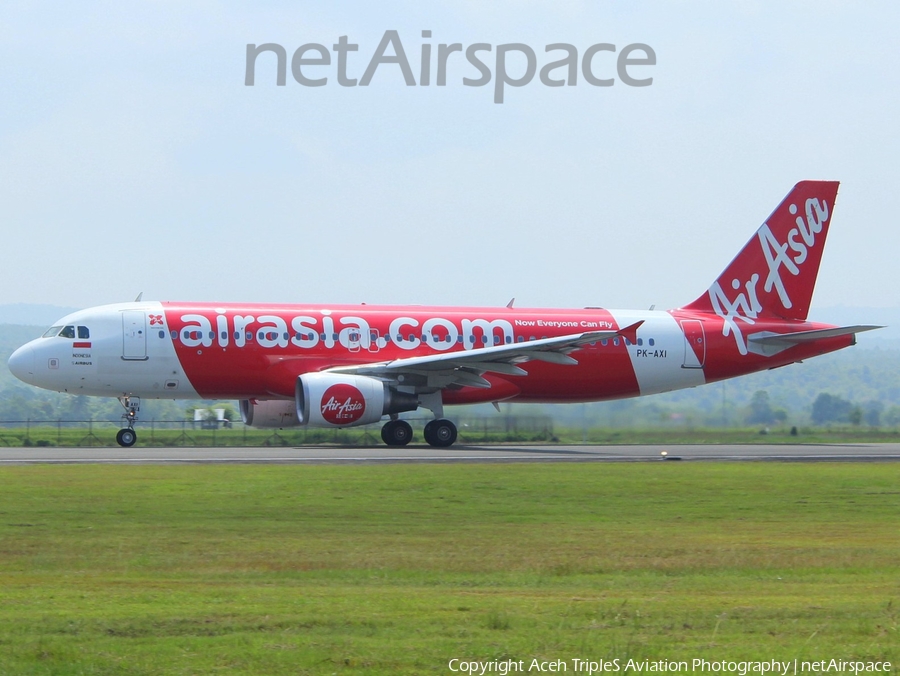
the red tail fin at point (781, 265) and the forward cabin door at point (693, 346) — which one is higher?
the red tail fin at point (781, 265)

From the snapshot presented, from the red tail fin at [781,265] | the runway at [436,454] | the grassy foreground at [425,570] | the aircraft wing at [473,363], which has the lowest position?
the grassy foreground at [425,570]

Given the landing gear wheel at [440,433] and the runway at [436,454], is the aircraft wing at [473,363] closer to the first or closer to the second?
the landing gear wheel at [440,433]

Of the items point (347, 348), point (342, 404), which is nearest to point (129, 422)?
point (347, 348)

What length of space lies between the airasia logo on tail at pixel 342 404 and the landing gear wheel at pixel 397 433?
2509mm

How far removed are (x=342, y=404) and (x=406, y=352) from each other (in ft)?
12.2

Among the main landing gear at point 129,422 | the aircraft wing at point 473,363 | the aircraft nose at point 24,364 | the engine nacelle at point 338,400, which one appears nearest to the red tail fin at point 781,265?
the aircraft wing at point 473,363

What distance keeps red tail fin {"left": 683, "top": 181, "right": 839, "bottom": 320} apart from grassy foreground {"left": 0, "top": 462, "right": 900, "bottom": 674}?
1660cm

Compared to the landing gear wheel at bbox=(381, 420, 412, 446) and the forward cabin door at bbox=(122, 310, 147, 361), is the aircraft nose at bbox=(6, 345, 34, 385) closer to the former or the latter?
the forward cabin door at bbox=(122, 310, 147, 361)

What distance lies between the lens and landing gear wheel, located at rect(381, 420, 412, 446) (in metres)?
35.8

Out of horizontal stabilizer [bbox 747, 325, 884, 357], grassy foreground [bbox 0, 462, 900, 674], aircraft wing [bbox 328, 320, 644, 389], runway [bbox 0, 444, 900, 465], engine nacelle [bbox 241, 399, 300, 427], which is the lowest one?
grassy foreground [bbox 0, 462, 900, 674]

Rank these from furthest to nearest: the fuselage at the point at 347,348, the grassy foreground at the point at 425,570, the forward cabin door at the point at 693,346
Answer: the forward cabin door at the point at 693,346 → the fuselage at the point at 347,348 → the grassy foreground at the point at 425,570

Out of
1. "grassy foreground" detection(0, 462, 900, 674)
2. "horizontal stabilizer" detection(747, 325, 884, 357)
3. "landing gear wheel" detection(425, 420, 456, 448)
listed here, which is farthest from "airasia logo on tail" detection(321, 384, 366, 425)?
"horizontal stabilizer" detection(747, 325, 884, 357)

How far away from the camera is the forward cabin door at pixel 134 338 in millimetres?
34375

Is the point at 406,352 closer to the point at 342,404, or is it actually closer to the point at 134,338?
the point at 342,404
